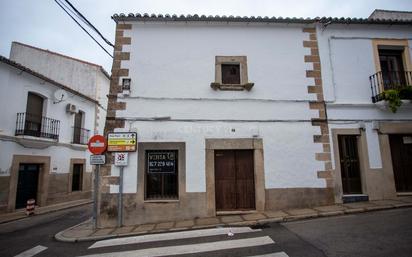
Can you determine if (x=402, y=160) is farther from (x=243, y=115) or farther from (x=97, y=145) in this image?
(x=97, y=145)

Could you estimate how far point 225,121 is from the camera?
23.9 ft

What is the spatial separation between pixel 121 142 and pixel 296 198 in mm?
5371

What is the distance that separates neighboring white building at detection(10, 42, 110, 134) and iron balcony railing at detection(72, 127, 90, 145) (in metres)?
2.32

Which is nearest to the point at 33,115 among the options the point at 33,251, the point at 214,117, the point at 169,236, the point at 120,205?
the point at 120,205

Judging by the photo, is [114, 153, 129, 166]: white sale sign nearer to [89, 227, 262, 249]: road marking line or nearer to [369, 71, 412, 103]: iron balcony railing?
[89, 227, 262, 249]: road marking line

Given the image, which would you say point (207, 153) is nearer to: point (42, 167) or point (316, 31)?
point (316, 31)

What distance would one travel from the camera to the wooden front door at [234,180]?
7035mm

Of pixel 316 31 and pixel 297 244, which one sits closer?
pixel 297 244

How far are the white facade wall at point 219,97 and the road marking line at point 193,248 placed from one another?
89.3 inches

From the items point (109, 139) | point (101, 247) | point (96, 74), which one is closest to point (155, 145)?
point (109, 139)

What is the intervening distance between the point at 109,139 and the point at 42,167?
8276 mm

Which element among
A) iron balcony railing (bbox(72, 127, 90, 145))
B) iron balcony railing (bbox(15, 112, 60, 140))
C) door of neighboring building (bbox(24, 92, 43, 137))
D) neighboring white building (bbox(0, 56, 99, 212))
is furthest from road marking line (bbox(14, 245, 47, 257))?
iron balcony railing (bbox(72, 127, 90, 145))

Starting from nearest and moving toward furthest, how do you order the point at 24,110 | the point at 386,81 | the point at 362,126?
the point at 362,126, the point at 386,81, the point at 24,110

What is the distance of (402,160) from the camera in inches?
304
